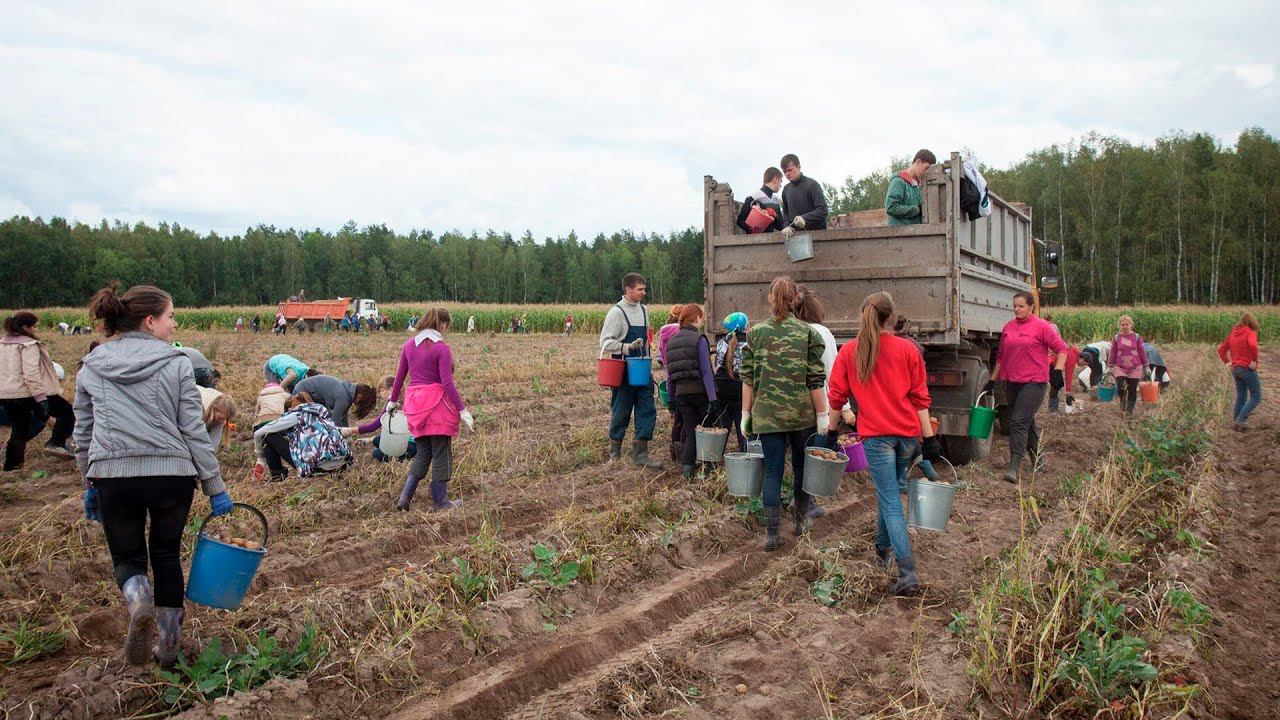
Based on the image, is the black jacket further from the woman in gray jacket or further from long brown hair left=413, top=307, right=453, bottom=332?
the woman in gray jacket

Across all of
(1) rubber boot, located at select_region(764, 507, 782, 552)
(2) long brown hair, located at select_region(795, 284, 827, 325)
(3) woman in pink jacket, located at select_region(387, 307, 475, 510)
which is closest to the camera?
(1) rubber boot, located at select_region(764, 507, 782, 552)

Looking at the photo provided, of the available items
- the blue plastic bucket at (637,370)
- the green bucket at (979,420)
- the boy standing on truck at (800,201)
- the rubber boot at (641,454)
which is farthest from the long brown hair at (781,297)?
the green bucket at (979,420)

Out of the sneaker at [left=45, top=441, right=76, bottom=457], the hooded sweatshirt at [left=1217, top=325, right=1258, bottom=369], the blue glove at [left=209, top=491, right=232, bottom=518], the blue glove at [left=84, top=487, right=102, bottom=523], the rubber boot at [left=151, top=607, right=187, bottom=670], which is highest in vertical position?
the hooded sweatshirt at [left=1217, top=325, right=1258, bottom=369]

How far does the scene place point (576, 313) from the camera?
40.9m

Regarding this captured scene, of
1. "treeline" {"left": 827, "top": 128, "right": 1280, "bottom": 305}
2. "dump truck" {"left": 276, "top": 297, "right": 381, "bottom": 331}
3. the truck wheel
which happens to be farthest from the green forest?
the truck wheel

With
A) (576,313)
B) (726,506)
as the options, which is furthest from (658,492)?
(576,313)

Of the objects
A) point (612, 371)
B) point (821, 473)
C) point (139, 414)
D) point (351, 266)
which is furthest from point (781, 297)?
point (351, 266)

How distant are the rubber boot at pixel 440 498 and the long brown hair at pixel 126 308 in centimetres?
295

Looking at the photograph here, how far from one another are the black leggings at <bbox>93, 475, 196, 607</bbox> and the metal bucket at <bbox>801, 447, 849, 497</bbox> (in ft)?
11.7

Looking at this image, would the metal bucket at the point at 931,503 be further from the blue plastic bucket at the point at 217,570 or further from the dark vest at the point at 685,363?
the blue plastic bucket at the point at 217,570

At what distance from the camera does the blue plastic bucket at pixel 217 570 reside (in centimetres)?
367

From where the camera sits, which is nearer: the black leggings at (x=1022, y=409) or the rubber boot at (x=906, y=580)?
the rubber boot at (x=906, y=580)

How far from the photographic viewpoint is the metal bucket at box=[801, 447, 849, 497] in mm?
5191

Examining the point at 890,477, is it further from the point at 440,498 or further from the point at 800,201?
the point at 800,201
